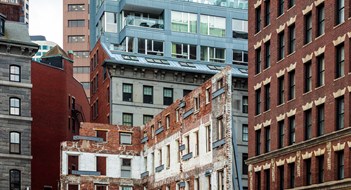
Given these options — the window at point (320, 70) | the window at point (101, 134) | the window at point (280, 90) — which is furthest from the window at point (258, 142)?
the window at point (101, 134)

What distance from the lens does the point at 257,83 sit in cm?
6438

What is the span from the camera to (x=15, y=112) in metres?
87.4

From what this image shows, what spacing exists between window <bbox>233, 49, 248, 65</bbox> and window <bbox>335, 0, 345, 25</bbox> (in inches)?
1930

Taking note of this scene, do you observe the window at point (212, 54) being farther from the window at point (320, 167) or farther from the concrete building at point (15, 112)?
the window at point (320, 167)

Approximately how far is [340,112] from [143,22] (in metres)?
49.6

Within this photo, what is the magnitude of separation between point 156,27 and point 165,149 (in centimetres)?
2373

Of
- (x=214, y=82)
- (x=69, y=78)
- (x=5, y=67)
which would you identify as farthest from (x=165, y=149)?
(x=69, y=78)

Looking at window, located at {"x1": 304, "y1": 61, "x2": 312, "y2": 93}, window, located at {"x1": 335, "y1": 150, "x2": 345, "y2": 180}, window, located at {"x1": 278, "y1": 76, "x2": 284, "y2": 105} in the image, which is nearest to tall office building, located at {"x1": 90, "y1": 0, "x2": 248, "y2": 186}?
window, located at {"x1": 278, "y1": 76, "x2": 284, "y2": 105}

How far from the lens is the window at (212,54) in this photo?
327ft

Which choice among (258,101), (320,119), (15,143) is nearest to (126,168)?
(15,143)

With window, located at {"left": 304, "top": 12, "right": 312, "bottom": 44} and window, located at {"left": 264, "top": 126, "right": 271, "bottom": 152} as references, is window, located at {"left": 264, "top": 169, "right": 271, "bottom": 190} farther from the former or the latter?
window, located at {"left": 304, "top": 12, "right": 312, "bottom": 44}

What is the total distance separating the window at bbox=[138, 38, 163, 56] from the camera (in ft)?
317

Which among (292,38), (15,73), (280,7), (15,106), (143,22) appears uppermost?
(143,22)

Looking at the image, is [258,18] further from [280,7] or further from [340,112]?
[340,112]
